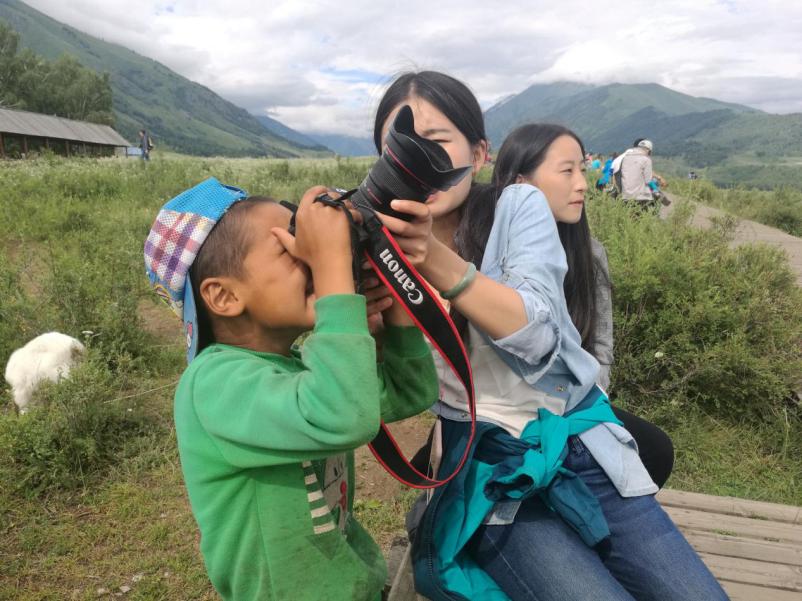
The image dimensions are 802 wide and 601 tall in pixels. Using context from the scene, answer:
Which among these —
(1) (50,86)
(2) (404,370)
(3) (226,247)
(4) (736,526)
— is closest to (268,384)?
(3) (226,247)

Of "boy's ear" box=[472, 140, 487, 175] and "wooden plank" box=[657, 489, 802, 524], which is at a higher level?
"boy's ear" box=[472, 140, 487, 175]

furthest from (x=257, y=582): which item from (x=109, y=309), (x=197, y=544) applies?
(x=109, y=309)

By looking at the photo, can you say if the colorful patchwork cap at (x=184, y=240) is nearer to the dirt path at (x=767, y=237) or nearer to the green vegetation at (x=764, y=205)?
the dirt path at (x=767, y=237)

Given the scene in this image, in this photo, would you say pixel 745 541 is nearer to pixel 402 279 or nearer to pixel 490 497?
pixel 490 497

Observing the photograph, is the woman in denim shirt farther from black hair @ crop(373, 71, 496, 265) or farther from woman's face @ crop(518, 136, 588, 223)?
woman's face @ crop(518, 136, 588, 223)

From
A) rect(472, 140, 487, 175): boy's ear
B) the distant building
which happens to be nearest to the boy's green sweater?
rect(472, 140, 487, 175): boy's ear

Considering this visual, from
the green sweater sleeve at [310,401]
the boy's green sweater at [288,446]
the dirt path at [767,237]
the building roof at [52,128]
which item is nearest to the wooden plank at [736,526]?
the boy's green sweater at [288,446]

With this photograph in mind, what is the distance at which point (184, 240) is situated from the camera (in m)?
1.18

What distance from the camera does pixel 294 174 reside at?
1820 cm

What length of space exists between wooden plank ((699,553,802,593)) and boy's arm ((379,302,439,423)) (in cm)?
153

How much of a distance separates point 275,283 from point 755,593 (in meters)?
2.07

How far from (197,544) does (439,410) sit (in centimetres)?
211

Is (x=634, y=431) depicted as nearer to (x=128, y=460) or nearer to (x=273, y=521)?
(x=273, y=521)

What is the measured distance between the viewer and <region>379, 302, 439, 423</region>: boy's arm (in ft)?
4.40
